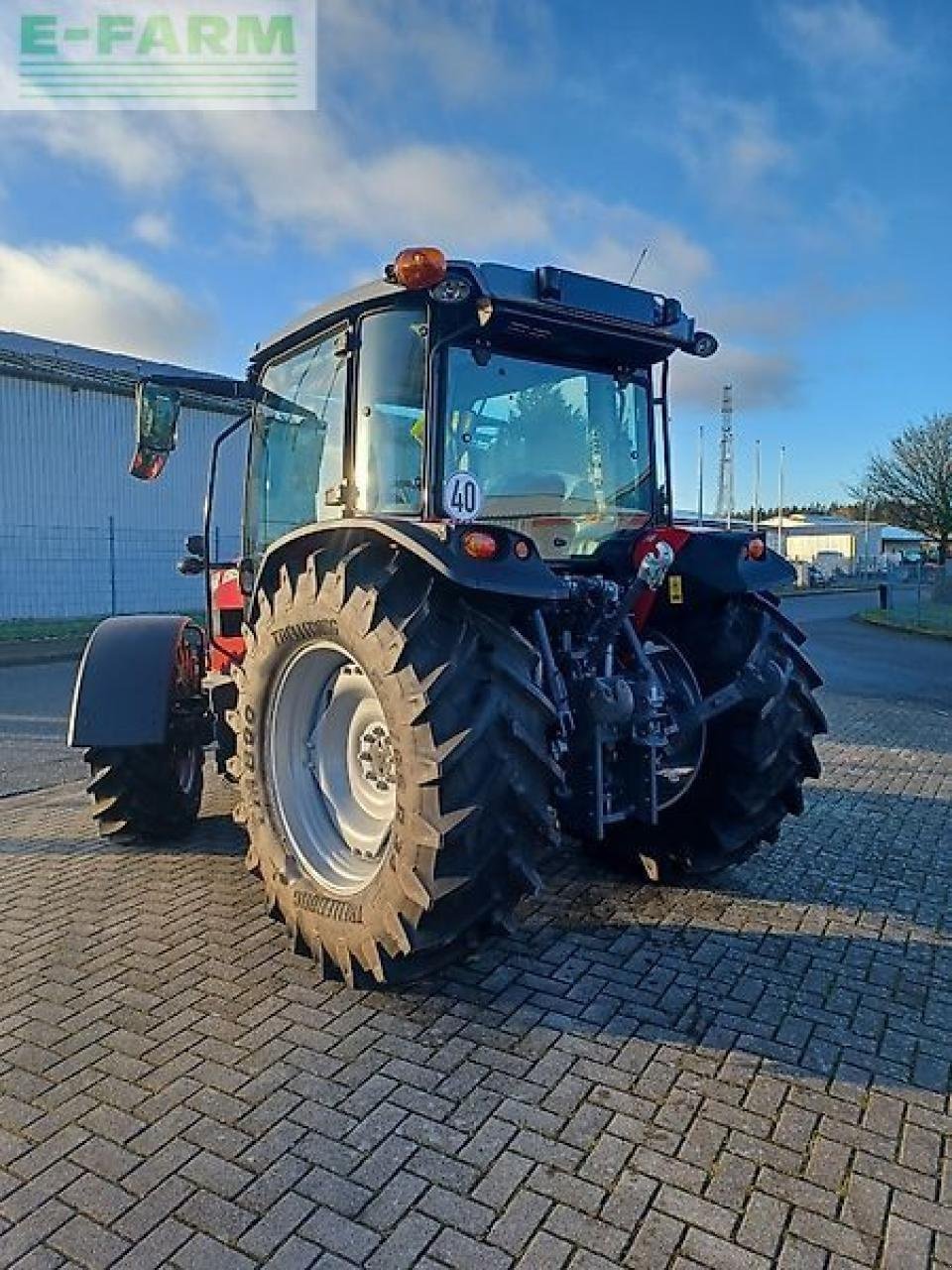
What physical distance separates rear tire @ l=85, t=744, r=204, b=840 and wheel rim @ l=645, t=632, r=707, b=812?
2527 millimetres

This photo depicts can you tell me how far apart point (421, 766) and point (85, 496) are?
736 inches

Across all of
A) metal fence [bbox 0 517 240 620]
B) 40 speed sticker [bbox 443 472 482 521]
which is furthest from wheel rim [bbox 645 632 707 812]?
metal fence [bbox 0 517 240 620]

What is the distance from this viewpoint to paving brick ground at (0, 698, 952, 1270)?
203cm

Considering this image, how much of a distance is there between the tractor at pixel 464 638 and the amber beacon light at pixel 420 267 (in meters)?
0.01

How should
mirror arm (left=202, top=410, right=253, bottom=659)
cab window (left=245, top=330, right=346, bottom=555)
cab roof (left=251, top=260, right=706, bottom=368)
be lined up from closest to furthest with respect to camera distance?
cab roof (left=251, top=260, right=706, bottom=368) → cab window (left=245, top=330, right=346, bottom=555) → mirror arm (left=202, top=410, right=253, bottom=659)

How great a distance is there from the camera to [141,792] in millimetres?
4570

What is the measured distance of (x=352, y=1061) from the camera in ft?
→ 8.84

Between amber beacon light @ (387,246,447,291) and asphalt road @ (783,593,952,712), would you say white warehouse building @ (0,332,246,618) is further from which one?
amber beacon light @ (387,246,447,291)

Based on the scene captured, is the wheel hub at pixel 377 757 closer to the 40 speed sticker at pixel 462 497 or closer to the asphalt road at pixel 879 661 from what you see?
the 40 speed sticker at pixel 462 497

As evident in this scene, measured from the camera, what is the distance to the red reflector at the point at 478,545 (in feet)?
9.11

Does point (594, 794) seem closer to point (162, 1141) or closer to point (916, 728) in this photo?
point (162, 1141)

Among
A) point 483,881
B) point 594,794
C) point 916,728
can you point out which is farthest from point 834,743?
point 483,881

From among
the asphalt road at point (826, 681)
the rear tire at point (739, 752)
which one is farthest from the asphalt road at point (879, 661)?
the rear tire at point (739, 752)

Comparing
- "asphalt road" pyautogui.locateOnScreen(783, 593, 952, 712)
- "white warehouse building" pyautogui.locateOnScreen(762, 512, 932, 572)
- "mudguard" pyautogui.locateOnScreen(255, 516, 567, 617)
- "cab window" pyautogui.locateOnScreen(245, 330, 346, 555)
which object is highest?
"white warehouse building" pyautogui.locateOnScreen(762, 512, 932, 572)
